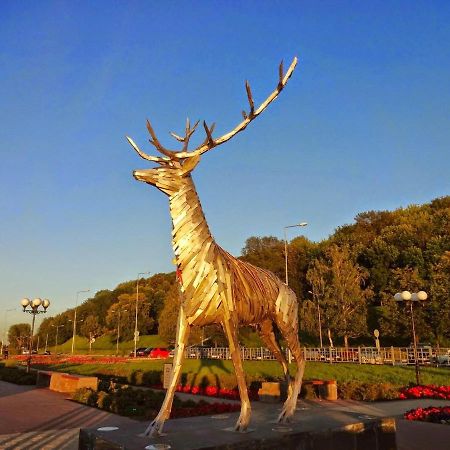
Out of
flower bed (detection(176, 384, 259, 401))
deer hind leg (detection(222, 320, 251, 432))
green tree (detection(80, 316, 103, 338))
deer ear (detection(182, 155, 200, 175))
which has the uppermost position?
deer ear (detection(182, 155, 200, 175))

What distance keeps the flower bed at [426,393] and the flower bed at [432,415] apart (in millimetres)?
3971

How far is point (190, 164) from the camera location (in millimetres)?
6645

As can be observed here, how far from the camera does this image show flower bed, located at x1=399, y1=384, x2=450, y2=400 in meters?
14.6

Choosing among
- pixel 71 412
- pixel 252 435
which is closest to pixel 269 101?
pixel 252 435

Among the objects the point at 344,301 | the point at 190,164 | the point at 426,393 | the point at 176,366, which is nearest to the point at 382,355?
the point at 344,301

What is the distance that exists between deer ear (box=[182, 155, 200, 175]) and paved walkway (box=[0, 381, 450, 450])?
3616 mm

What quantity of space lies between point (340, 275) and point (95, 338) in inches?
1951

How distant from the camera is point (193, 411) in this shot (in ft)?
38.1

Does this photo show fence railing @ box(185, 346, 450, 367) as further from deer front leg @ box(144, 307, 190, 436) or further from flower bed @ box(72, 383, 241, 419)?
deer front leg @ box(144, 307, 190, 436)

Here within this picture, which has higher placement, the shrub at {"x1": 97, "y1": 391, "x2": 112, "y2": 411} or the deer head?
the deer head

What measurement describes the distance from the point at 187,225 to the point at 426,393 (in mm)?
12410

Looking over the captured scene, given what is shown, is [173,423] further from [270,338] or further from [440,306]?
[440,306]

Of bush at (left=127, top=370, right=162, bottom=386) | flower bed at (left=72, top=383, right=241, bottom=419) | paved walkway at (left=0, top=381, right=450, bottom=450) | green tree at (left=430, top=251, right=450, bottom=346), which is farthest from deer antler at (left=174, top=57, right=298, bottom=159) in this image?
green tree at (left=430, top=251, right=450, bottom=346)

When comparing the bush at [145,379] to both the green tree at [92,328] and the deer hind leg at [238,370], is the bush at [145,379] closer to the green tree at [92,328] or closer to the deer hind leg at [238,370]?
the deer hind leg at [238,370]
